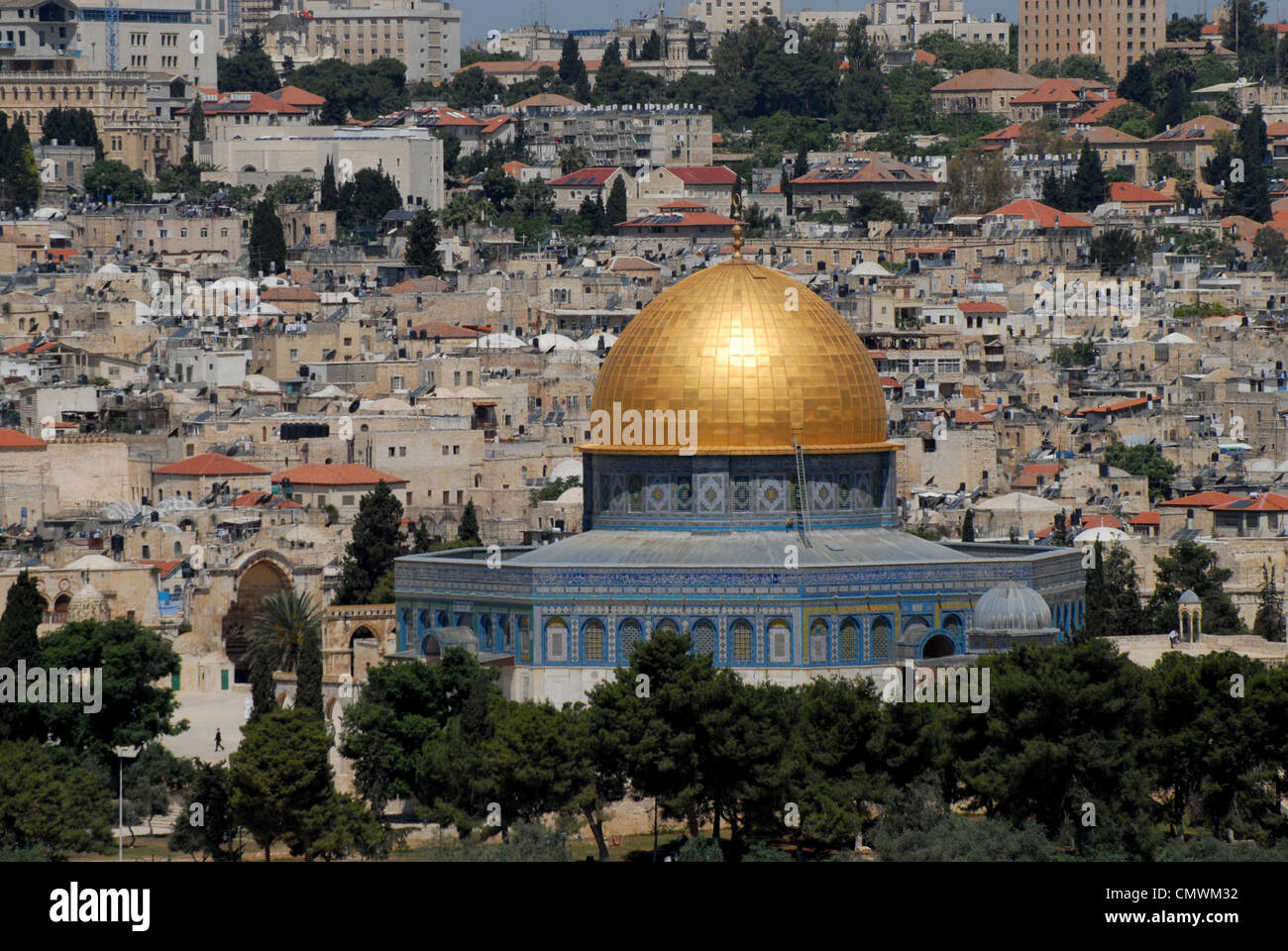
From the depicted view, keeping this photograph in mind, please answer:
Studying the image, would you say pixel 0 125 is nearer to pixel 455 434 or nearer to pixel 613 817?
pixel 455 434

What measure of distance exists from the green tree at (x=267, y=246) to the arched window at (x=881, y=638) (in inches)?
2653

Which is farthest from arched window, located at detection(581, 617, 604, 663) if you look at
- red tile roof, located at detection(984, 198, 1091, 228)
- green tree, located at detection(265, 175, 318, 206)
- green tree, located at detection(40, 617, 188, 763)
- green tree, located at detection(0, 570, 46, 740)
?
green tree, located at detection(265, 175, 318, 206)

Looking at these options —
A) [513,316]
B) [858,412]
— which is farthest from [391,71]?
[858,412]

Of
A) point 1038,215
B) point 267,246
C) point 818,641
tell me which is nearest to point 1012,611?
point 818,641

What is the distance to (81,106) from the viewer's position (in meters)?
145

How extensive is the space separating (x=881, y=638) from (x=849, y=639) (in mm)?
462

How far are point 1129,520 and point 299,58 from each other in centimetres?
11291

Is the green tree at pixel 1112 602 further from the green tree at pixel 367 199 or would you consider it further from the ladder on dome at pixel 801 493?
the green tree at pixel 367 199

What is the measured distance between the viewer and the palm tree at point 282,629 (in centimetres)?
5491

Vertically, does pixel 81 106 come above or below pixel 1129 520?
above

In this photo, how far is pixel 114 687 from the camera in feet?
154

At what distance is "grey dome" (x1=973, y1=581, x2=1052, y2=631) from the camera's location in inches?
1919

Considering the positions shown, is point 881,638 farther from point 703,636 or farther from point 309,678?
point 309,678

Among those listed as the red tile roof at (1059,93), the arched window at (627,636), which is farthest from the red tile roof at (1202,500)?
the red tile roof at (1059,93)
